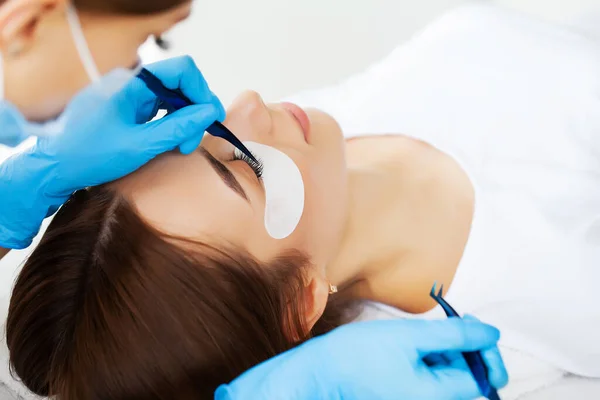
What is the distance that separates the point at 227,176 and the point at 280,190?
9 cm

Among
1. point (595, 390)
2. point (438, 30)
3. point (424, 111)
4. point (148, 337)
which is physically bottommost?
point (595, 390)

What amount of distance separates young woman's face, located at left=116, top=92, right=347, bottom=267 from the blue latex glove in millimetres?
33

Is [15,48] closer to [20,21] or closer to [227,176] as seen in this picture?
[20,21]

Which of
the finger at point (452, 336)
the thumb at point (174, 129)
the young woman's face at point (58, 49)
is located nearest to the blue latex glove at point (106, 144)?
the thumb at point (174, 129)

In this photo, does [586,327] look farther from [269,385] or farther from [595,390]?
[269,385]

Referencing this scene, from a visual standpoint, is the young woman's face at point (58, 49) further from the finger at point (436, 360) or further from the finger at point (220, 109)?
the finger at point (436, 360)

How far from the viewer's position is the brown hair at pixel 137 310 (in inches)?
28.1

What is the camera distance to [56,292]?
2.51 feet

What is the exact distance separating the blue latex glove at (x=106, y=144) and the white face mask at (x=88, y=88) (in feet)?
0.21

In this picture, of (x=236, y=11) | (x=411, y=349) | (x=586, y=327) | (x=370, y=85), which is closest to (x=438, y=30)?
(x=370, y=85)

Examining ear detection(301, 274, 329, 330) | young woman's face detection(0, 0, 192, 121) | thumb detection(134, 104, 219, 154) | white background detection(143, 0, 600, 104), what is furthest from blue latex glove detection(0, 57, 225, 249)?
white background detection(143, 0, 600, 104)

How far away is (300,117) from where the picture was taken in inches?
37.8

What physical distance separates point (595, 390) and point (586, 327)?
111 millimetres

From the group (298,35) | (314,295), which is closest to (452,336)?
(314,295)
